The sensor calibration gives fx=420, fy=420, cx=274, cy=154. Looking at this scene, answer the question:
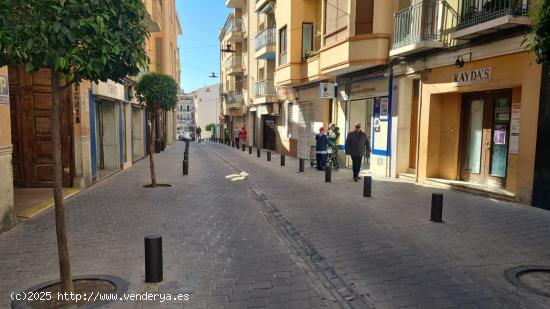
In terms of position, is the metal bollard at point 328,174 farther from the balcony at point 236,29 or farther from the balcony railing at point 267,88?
the balcony at point 236,29

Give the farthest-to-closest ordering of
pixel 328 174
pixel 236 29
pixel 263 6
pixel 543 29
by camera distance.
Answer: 1. pixel 236 29
2. pixel 263 6
3. pixel 328 174
4. pixel 543 29

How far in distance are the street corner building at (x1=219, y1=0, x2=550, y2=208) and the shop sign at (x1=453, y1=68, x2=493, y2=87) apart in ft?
0.08

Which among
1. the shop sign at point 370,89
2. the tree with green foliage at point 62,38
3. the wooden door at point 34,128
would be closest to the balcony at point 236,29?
the shop sign at point 370,89

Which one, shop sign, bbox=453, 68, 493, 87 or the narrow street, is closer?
the narrow street

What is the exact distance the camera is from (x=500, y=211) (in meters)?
8.24

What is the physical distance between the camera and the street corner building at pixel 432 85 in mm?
8906

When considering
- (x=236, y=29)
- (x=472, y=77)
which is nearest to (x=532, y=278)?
(x=472, y=77)

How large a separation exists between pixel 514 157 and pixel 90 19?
8921 mm

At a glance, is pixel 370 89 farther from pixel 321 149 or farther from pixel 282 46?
pixel 282 46

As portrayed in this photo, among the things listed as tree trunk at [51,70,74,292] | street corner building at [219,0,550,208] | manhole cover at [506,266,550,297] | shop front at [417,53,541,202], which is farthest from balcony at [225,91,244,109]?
tree trunk at [51,70,74,292]

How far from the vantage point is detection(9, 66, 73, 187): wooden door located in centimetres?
1040

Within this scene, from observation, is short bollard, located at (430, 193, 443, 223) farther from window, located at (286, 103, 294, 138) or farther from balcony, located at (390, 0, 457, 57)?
window, located at (286, 103, 294, 138)

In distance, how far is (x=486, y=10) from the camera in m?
9.69

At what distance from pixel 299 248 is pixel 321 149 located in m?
10.2
